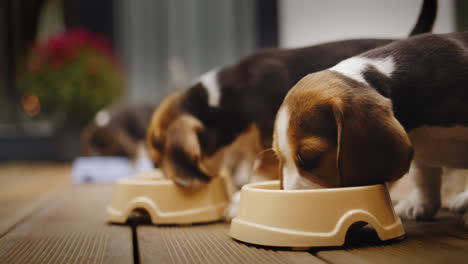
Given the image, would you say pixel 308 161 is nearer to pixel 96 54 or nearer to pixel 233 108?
pixel 233 108

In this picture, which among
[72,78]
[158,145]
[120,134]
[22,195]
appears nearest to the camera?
[158,145]

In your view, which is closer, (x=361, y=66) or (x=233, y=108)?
(x=361, y=66)

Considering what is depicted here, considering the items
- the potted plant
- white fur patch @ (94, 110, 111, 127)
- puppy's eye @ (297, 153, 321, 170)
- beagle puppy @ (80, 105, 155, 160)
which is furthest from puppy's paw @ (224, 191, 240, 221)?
the potted plant

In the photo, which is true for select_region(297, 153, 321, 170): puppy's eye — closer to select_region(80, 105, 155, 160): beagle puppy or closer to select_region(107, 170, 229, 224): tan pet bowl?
select_region(107, 170, 229, 224): tan pet bowl

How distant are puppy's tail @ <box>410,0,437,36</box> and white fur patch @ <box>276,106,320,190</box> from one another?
0.91m

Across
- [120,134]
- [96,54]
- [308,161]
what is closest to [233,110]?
[308,161]

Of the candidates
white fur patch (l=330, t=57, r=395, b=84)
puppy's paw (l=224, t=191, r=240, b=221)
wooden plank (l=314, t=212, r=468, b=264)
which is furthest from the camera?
puppy's paw (l=224, t=191, r=240, b=221)

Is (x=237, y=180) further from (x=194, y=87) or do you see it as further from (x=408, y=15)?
(x=408, y=15)

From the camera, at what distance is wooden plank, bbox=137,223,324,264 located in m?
1.57

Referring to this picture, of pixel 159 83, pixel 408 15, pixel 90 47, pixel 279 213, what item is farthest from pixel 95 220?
pixel 159 83

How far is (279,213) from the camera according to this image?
167cm

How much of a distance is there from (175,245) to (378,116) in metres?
0.80

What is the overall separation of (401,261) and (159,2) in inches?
270

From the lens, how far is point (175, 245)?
1858 millimetres
